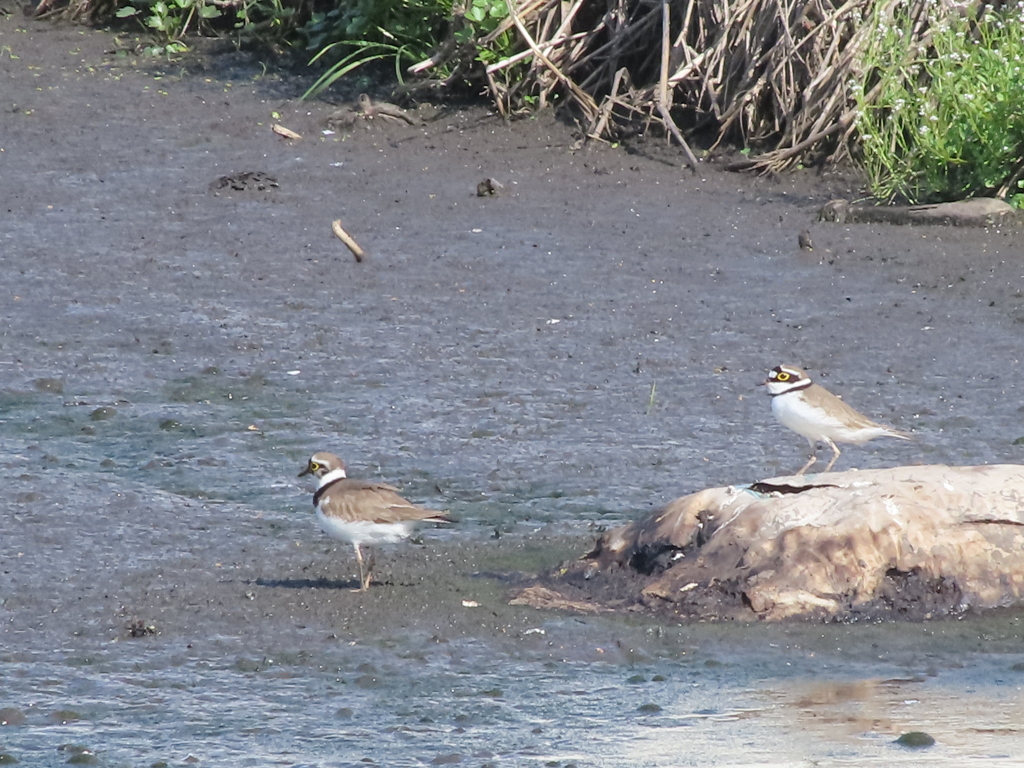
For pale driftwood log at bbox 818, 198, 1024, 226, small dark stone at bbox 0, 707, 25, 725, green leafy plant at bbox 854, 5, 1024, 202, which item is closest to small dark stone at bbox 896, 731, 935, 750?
small dark stone at bbox 0, 707, 25, 725

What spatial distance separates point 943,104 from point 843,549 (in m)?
6.64

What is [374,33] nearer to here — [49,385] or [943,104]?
[943,104]

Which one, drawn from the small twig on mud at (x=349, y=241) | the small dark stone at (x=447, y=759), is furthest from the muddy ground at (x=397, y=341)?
the small dark stone at (x=447, y=759)

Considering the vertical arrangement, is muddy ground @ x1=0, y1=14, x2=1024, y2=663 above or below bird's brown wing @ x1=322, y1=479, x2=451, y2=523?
below

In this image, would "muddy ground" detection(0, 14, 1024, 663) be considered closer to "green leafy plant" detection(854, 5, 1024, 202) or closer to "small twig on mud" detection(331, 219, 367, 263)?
"small twig on mud" detection(331, 219, 367, 263)

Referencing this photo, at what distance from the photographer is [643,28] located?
13609 mm

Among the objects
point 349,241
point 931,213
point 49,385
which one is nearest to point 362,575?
point 49,385

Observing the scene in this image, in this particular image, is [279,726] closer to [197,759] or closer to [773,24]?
[197,759]

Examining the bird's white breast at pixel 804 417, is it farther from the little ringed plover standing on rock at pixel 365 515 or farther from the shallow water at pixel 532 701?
the little ringed plover standing on rock at pixel 365 515

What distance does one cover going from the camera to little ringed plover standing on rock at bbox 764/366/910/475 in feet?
23.2

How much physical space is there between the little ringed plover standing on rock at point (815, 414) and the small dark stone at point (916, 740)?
81.3 inches

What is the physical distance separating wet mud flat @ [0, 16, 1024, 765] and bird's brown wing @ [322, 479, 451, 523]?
29cm

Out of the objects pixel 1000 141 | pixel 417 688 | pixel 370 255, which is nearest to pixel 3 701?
pixel 417 688

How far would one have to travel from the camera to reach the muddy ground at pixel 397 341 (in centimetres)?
690
